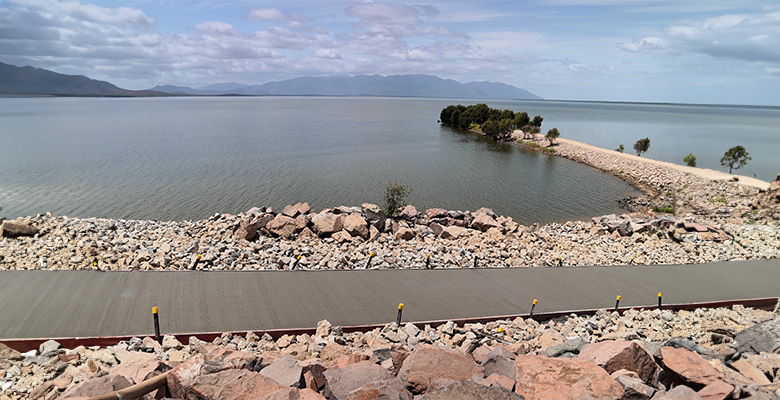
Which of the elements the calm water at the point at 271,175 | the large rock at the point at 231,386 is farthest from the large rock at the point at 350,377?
the calm water at the point at 271,175

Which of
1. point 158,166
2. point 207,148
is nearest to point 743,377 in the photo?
point 158,166

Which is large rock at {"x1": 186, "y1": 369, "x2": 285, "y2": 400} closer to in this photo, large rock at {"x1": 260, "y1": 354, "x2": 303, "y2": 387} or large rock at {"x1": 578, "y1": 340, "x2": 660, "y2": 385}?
large rock at {"x1": 260, "y1": 354, "x2": 303, "y2": 387}

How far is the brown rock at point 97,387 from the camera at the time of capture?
7156 millimetres

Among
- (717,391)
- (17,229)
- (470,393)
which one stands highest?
(470,393)

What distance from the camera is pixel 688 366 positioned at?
27.1 feet

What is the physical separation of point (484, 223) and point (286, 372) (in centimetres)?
1689

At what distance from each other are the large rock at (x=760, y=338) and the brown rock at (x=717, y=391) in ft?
12.8

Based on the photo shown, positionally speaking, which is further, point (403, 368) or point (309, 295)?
point (309, 295)

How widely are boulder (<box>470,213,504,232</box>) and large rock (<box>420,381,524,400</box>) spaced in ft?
55.2

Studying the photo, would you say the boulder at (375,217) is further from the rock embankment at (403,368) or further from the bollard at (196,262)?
the rock embankment at (403,368)

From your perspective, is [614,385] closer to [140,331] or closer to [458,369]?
[458,369]

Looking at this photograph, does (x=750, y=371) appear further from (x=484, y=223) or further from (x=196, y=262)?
(x=196, y=262)

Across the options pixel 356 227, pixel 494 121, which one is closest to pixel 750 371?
pixel 356 227

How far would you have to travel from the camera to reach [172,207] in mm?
31109
